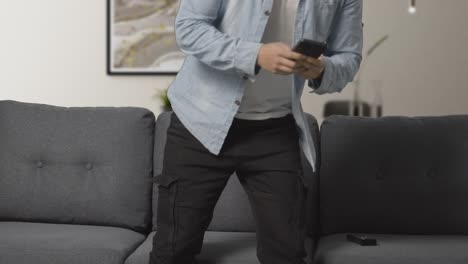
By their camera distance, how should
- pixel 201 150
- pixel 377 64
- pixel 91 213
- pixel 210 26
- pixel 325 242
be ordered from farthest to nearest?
pixel 377 64, pixel 91 213, pixel 325 242, pixel 201 150, pixel 210 26

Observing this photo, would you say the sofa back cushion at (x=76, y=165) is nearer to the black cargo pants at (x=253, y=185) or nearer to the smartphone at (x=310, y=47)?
the black cargo pants at (x=253, y=185)

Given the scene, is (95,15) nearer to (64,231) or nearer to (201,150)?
(64,231)

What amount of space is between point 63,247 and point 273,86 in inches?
31.4

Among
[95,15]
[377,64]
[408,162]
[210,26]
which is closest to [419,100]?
[377,64]

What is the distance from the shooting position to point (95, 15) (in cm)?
396

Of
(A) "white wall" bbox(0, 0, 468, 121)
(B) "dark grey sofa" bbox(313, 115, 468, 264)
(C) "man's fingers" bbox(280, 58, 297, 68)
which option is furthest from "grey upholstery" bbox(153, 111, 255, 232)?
(A) "white wall" bbox(0, 0, 468, 121)

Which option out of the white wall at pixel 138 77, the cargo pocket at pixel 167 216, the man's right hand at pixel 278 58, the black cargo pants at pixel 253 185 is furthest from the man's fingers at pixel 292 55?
the white wall at pixel 138 77

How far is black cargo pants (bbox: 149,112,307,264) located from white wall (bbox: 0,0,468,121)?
211 cm

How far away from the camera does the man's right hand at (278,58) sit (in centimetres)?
148

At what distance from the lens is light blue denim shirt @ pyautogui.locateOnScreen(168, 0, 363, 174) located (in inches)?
62.9

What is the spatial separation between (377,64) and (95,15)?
1.71 m

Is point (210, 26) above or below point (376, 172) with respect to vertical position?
above

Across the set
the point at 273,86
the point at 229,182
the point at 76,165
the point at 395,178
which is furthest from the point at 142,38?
the point at 273,86

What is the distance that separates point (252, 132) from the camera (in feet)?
5.95
